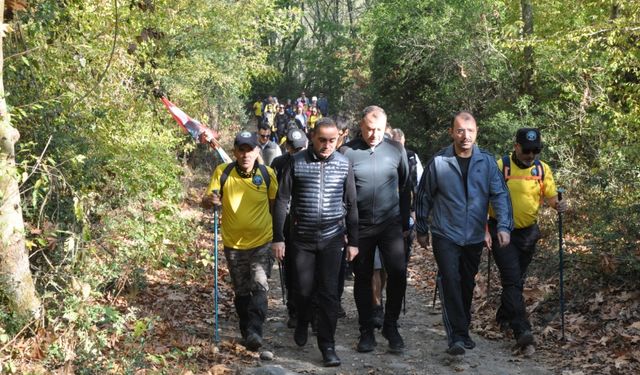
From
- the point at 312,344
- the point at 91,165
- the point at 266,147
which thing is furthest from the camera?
the point at 266,147

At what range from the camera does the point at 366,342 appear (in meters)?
7.36

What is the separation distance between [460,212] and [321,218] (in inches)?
51.0

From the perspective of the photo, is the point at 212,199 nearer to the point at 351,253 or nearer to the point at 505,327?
the point at 351,253

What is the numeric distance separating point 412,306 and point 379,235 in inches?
117

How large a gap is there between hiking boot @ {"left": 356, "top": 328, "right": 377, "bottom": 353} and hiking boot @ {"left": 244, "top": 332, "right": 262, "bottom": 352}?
0.98m

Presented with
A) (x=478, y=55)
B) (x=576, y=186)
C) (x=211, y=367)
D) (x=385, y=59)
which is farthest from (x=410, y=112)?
(x=211, y=367)

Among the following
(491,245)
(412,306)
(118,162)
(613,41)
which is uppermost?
(613,41)

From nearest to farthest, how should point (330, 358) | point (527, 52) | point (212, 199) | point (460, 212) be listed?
1. point (330, 358)
2. point (460, 212)
3. point (212, 199)
4. point (527, 52)

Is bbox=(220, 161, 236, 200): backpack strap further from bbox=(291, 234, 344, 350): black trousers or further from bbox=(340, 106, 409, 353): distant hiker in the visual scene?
bbox=(340, 106, 409, 353): distant hiker

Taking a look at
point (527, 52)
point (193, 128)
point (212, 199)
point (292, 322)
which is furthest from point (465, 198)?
point (527, 52)

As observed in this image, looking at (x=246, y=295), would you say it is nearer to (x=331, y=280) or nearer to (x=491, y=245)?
(x=331, y=280)

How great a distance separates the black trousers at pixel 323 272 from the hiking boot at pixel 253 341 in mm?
643

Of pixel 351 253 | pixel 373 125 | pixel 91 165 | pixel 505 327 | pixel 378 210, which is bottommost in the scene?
pixel 505 327

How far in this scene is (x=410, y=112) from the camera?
22578 mm
